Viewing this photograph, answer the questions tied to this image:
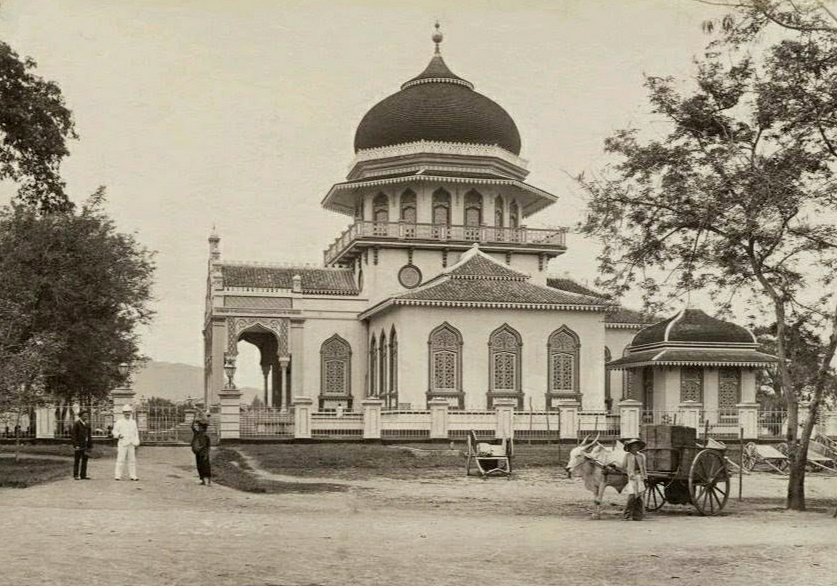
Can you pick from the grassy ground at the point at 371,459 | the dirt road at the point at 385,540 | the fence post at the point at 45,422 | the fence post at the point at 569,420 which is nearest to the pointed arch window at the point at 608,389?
the fence post at the point at 569,420

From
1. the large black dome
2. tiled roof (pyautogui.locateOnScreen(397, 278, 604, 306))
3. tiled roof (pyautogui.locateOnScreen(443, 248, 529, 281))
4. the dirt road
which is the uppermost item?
the large black dome

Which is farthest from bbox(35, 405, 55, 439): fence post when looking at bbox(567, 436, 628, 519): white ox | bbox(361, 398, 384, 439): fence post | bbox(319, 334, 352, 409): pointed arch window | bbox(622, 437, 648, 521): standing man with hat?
bbox(622, 437, 648, 521): standing man with hat

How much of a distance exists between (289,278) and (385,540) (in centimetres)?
3051

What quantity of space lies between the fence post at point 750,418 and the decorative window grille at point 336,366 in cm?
1492

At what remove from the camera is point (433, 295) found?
110 feet

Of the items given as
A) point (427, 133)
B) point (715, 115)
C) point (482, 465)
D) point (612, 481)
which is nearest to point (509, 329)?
point (427, 133)

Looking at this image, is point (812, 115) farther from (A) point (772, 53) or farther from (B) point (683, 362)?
(B) point (683, 362)

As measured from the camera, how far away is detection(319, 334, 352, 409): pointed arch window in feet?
127

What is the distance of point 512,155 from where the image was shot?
41500 millimetres

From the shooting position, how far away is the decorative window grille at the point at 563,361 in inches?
1355

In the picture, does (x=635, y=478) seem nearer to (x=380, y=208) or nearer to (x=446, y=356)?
(x=446, y=356)

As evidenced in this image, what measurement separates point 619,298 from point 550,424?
44.2 feet

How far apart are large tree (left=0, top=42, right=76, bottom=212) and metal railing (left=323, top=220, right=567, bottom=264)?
1996 centimetres

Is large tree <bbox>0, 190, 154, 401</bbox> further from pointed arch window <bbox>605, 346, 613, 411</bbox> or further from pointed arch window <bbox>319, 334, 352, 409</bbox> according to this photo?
pointed arch window <bbox>605, 346, 613, 411</bbox>
